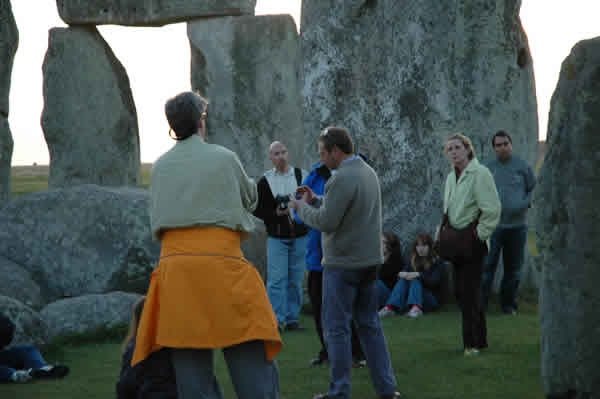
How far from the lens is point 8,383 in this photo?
6.24 metres

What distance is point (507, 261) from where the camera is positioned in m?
9.08

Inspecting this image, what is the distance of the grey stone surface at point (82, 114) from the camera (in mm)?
15516

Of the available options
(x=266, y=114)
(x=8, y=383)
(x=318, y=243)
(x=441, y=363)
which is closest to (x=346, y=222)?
(x=318, y=243)

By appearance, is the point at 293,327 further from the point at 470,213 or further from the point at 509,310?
the point at 470,213

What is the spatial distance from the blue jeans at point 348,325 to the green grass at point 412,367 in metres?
0.35

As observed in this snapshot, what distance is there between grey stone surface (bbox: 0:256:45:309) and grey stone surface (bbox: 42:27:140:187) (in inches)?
246

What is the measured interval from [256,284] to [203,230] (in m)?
0.33

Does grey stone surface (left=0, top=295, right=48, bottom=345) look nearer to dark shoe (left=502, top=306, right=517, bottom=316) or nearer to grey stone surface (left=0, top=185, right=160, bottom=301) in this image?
grey stone surface (left=0, top=185, right=160, bottom=301)

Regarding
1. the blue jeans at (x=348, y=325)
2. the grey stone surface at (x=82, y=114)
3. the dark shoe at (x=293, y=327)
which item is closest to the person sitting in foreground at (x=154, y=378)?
the blue jeans at (x=348, y=325)

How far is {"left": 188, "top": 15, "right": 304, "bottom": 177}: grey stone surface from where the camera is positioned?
16078 millimetres

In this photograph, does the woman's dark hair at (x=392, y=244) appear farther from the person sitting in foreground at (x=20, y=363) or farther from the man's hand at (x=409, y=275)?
the person sitting in foreground at (x=20, y=363)

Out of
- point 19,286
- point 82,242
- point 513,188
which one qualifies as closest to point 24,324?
point 19,286

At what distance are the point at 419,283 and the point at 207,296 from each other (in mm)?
5768

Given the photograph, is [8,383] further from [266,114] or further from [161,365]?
[266,114]
